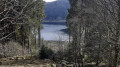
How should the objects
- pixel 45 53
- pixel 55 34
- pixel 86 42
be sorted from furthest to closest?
pixel 55 34
pixel 45 53
pixel 86 42

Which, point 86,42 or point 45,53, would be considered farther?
point 45,53

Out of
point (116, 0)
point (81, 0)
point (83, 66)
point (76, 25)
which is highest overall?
point (81, 0)

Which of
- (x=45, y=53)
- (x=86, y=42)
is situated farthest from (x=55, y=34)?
(x=86, y=42)

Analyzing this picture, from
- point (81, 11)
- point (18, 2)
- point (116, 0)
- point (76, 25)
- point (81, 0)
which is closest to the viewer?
point (18, 2)

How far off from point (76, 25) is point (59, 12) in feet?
125

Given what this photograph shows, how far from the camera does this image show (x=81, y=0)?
44.3 ft

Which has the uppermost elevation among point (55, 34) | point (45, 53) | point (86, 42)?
point (86, 42)

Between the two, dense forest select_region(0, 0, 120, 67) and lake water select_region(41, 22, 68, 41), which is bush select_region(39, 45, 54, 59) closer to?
dense forest select_region(0, 0, 120, 67)

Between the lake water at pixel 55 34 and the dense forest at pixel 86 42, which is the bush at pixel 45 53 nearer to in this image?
the dense forest at pixel 86 42

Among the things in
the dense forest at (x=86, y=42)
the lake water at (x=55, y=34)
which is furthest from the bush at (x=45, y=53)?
the lake water at (x=55, y=34)

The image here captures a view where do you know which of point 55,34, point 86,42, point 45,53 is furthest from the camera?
point 55,34

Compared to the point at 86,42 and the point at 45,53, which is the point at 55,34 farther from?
the point at 86,42

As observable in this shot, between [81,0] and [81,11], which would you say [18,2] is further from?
[81,0]

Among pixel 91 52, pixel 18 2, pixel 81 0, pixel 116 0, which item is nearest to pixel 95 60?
pixel 91 52
